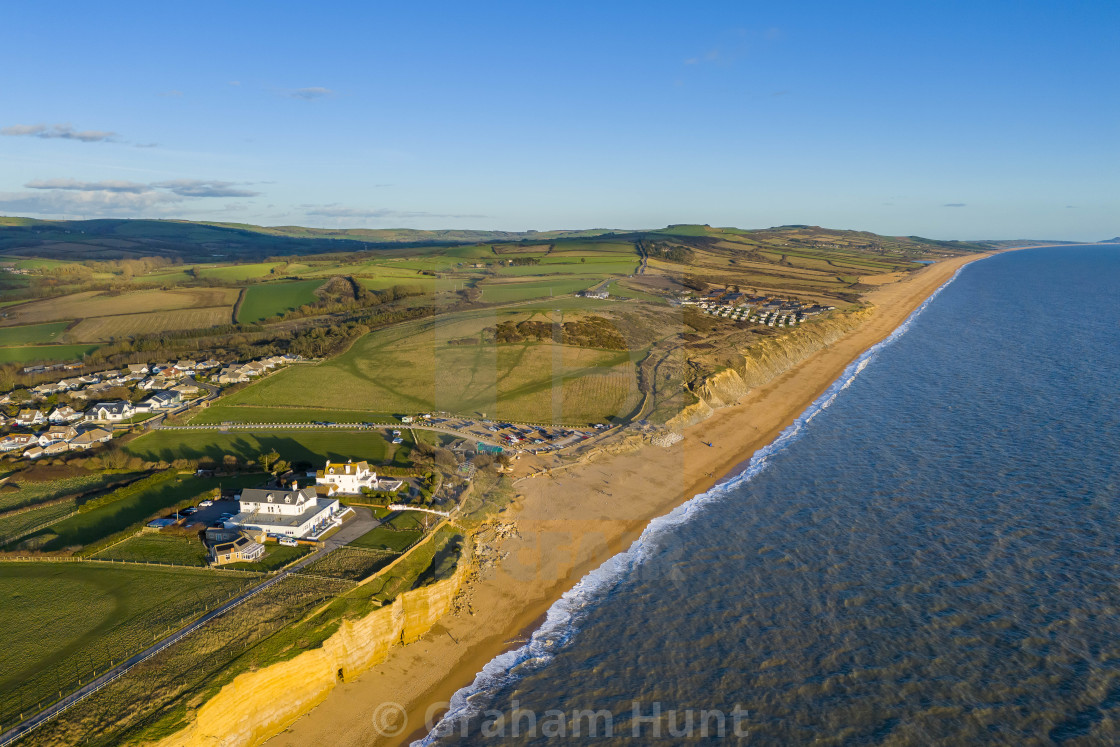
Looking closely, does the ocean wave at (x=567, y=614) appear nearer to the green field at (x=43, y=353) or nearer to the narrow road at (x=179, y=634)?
the narrow road at (x=179, y=634)

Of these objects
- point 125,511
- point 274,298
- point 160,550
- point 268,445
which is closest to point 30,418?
point 268,445

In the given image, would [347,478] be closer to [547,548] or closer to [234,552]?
[234,552]

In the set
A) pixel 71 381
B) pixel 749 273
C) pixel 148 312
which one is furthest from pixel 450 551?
pixel 749 273

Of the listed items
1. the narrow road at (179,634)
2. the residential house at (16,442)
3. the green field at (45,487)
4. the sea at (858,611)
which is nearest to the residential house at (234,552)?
the narrow road at (179,634)

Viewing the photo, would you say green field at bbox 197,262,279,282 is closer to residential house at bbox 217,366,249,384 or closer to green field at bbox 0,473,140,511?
residential house at bbox 217,366,249,384

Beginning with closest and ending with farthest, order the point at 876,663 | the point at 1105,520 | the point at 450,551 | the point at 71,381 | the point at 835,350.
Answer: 1. the point at 876,663
2. the point at 450,551
3. the point at 1105,520
4. the point at 71,381
5. the point at 835,350

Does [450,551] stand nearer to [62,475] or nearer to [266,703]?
[266,703]
